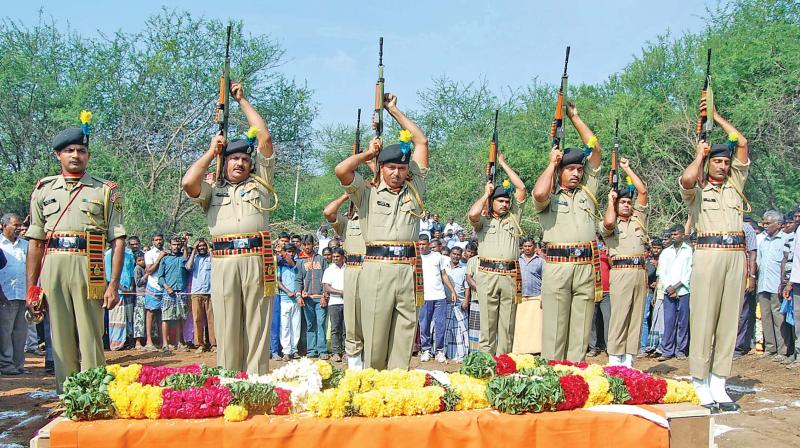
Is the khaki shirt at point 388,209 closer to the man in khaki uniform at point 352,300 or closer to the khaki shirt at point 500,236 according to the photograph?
the man in khaki uniform at point 352,300

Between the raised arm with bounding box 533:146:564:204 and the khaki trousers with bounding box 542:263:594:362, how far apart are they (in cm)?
79

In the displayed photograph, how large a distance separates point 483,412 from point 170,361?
9498 mm

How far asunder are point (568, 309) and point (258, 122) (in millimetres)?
3892

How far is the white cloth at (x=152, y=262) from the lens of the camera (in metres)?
14.5

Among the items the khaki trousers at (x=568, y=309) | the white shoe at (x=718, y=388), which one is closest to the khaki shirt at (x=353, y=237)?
the khaki trousers at (x=568, y=309)

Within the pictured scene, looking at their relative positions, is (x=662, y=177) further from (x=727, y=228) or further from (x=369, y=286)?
(x=369, y=286)

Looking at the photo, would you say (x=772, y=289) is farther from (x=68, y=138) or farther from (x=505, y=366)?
(x=68, y=138)

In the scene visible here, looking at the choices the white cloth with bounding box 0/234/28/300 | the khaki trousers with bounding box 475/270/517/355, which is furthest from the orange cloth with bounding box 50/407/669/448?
the white cloth with bounding box 0/234/28/300

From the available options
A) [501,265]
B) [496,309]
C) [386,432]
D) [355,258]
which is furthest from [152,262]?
[386,432]

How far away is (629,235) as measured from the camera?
10.7m

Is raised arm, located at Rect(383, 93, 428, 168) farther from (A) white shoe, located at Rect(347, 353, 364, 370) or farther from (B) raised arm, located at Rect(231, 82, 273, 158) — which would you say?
(A) white shoe, located at Rect(347, 353, 364, 370)

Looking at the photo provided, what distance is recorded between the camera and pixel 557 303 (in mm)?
8281

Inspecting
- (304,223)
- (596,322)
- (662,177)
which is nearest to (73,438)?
(596,322)

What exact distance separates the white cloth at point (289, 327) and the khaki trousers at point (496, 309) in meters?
4.55
